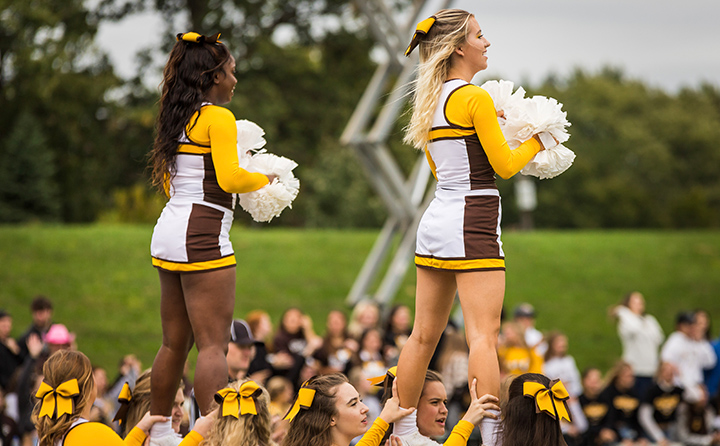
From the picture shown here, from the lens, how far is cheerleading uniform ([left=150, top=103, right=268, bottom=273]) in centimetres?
354

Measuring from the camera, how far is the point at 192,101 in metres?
3.62

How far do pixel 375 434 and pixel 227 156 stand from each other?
4.33 ft

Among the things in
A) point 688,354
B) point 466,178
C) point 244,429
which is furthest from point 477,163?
point 688,354

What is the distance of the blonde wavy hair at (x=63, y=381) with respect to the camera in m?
3.24

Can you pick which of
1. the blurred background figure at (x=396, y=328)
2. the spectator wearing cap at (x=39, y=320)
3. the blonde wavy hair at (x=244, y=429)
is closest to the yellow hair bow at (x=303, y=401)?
the blonde wavy hair at (x=244, y=429)

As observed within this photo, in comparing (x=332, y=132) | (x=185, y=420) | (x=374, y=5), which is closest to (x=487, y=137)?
(x=185, y=420)

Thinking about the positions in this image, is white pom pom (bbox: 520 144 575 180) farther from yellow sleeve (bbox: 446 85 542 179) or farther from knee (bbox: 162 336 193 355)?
knee (bbox: 162 336 193 355)

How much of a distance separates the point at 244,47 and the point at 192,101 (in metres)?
18.7

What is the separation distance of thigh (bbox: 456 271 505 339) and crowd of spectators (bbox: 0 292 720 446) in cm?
192

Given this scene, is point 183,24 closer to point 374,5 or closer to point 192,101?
point 374,5

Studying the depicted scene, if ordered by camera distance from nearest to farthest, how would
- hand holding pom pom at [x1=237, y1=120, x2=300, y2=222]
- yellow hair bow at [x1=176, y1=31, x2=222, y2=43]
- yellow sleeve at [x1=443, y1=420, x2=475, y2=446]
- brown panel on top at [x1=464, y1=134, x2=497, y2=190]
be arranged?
1. yellow sleeve at [x1=443, y1=420, x2=475, y2=446]
2. brown panel on top at [x1=464, y1=134, x2=497, y2=190]
3. yellow hair bow at [x1=176, y1=31, x2=222, y2=43]
4. hand holding pom pom at [x1=237, y1=120, x2=300, y2=222]

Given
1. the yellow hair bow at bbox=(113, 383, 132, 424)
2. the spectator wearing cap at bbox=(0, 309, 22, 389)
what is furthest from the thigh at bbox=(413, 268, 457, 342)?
the spectator wearing cap at bbox=(0, 309, 22, 389)

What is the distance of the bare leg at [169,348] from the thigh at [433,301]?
3.49ft

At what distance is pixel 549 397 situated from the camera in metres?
3.18
